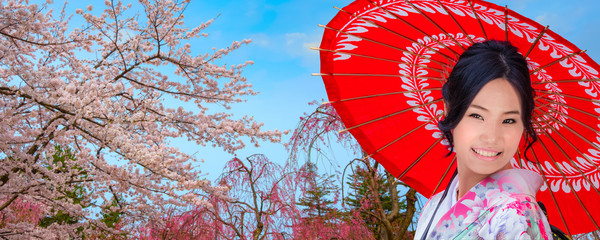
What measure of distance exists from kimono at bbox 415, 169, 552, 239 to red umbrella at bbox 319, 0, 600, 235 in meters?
0.51

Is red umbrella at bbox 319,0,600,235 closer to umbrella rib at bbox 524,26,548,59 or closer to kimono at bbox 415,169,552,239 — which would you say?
umbrella rib at bbox 524,26,548,59

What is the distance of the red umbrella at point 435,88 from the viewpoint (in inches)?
91.4

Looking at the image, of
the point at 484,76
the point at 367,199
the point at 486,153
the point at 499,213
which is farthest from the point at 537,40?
the point at 367,199

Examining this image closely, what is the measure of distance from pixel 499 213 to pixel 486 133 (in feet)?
1.25

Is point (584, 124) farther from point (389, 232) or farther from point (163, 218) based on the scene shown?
point (163, 218)

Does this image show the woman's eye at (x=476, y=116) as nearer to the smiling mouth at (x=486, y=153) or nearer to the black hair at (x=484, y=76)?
the black hair at (x=484, y=76)

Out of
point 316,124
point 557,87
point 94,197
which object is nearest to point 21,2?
point 94,197

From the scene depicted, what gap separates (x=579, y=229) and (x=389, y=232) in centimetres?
310

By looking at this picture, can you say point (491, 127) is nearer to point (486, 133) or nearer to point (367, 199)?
A: point (486, 133)

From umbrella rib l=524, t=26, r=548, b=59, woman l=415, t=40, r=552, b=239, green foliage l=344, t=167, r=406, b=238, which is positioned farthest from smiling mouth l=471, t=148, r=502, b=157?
green foliage l=344, t=167, r=406, b=238

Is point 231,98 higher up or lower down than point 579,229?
higher up

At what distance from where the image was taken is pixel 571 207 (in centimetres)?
267

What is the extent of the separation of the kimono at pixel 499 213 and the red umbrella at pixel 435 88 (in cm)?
51

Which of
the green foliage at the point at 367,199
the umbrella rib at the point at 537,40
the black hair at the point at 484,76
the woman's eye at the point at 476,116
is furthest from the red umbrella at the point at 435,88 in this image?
the green foliage at the point at 367,199
